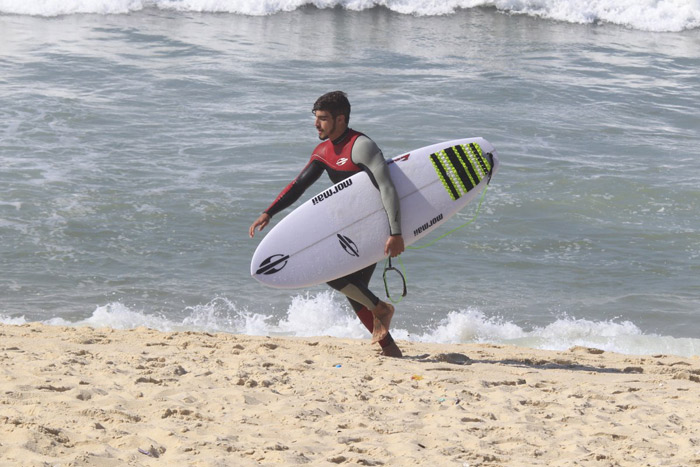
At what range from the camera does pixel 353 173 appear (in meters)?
5.34

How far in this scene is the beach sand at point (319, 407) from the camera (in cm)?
357

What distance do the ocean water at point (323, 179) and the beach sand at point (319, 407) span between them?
70.2 inches

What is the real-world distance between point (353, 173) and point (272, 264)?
2.59ft

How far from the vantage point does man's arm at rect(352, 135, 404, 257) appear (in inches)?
201

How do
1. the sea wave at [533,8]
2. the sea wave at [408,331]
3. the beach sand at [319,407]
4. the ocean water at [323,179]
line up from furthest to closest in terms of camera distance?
the sea wave at [533,8]
the ocean water at [323,179]
the sea wave at [408,331]
the beach sand at [319,407]

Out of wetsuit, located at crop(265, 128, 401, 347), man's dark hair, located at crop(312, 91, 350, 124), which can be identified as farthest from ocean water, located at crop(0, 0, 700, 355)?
man's dark hair, located at crop(312, 91, 350, 124)

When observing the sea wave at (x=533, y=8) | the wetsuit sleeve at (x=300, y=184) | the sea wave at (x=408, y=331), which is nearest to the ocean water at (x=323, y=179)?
the sea wave at (x=408, y=331)

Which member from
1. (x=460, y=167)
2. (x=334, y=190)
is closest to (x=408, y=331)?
(x=460, y=167)

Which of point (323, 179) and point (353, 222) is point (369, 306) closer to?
point (353, 222)

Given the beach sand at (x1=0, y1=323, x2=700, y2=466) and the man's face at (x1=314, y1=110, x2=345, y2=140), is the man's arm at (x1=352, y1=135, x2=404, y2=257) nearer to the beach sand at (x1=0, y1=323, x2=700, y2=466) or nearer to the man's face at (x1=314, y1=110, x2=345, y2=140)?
the man's face at (x1=314, y1=110, x2=345, y2=140)

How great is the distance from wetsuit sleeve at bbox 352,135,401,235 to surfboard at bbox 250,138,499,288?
267 millimetres

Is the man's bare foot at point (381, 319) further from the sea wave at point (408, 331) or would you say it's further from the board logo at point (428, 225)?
the sea wave at point (408, 331)

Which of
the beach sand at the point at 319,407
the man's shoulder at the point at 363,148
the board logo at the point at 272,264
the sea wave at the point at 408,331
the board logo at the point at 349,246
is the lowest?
the sea wave at the point at 408,331

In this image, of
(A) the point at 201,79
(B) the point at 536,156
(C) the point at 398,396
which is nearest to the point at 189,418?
(C) the point at 398,396
